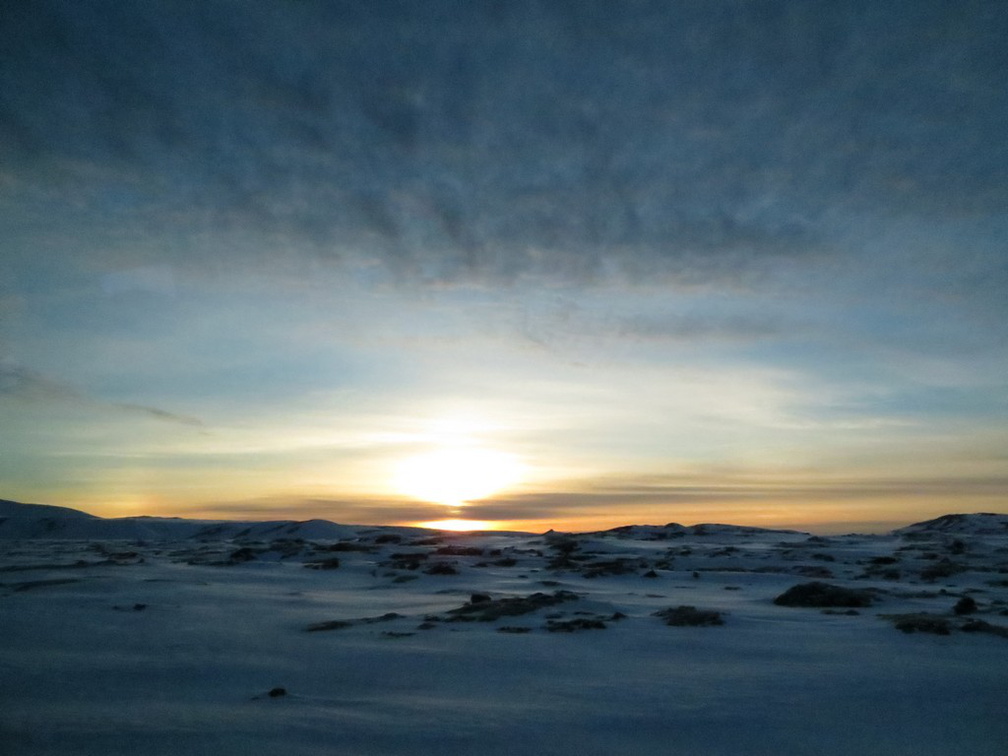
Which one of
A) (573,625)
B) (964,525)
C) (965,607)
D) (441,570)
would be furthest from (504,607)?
(964,525)

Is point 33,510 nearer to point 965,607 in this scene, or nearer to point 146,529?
point 146,529

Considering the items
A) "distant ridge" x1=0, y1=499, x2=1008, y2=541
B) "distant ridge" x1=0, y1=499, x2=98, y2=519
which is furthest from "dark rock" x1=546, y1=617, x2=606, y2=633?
"distant ridge" x1=0, y1=499, x2=98, y2=519

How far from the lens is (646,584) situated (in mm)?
14062

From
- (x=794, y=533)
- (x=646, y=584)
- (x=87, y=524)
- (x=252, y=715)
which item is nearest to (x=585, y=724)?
(x=252, y=715)

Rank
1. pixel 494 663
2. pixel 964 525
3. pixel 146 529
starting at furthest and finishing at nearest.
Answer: pixel 146 529, pixel 964 525, pixel 494 663

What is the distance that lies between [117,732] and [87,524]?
122 ft

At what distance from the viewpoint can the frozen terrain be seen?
16.0ft

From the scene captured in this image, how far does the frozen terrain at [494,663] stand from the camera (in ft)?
16.0

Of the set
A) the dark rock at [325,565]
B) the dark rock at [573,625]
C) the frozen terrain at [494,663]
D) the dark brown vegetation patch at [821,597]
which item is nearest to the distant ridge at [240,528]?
the dark rock at [325,565]

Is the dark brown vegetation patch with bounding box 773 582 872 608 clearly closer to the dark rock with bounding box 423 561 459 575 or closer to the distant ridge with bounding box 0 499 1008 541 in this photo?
the dark rock with bounding box 423 561 459 575

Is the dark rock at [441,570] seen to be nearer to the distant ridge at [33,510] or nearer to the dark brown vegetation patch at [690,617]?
the dark brown vegetation patch at [690,617]

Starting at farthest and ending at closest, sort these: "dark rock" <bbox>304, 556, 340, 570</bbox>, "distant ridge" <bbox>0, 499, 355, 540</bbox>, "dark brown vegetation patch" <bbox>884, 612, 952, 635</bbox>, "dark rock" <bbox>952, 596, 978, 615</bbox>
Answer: "distant ridge" <bbox>0, 499, 355, 540</bbox>, "dark rock" <bbox>304, 556, 340, 570</bbox>, "dark rock" <bbox>952, 596, 978, 615</bbox>, "dark brown vegetation patch" <bbox>884, 612, 952, 635</bbox>

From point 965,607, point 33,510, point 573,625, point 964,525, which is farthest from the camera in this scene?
point 33,510

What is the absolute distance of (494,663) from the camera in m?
7.03
